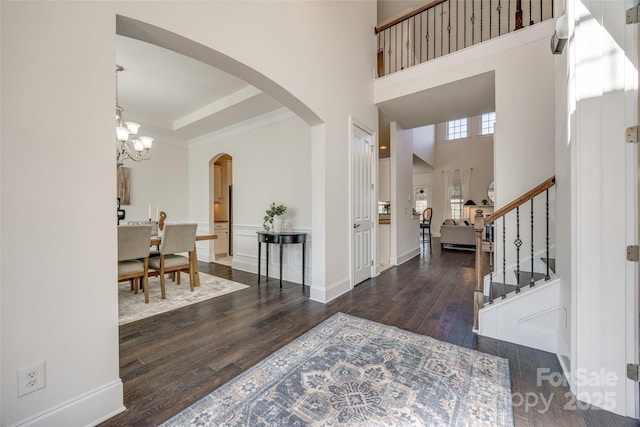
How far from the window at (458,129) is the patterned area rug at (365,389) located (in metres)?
9.90

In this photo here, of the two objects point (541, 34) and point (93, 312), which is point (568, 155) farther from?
point (93, 312)

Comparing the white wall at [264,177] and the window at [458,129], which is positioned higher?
the window at [458,129]

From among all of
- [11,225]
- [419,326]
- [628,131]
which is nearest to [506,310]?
[419,326]

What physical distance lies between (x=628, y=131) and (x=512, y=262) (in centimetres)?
211

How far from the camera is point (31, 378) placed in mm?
1143

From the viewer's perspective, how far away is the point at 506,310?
7.09 feet

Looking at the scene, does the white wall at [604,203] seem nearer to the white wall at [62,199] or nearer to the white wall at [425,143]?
the white wall at [62,199]

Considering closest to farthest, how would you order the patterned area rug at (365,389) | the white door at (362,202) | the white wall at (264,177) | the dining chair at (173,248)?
the patterned area rug at (365,389) → the dining chair at (173,248) → the white door at (362,202) → the white wall at (264,177)

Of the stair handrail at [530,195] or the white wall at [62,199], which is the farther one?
the stair handrail at [530,195]

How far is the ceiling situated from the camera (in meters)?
3.08

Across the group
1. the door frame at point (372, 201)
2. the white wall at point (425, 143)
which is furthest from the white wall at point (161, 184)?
the white wall at point (425, 143)

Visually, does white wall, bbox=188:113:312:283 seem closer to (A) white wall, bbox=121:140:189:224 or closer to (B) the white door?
(A) white wall, bbox=121:140:189:224

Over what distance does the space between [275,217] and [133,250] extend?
1.80m

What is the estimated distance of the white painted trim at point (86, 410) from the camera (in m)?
1.17
